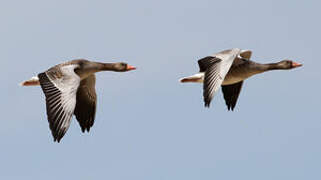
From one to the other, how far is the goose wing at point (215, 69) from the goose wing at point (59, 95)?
12.0ft

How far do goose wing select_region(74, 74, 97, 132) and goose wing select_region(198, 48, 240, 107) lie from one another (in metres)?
3.40

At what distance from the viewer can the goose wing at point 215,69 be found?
27.9m

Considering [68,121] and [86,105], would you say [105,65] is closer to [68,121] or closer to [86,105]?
[86,105]

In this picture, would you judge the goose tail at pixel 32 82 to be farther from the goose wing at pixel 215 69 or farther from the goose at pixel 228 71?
the goose wing at pixel 215 69

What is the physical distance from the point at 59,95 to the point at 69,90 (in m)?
0.34

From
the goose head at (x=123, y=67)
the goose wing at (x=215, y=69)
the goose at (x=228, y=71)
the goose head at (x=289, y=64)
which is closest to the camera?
the goose wing at (x=215, y=69)

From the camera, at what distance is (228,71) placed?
30.5 m

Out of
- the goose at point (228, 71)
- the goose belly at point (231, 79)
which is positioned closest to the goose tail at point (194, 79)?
the goose at point (228, 71)

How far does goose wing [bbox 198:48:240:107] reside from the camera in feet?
91.4

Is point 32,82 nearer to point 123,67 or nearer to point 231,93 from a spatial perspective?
point 123,67

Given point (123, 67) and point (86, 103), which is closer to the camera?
point (86, 103)

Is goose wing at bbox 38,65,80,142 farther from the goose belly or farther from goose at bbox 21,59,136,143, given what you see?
the goose belly

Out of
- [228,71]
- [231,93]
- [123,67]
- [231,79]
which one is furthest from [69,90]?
[231,93]

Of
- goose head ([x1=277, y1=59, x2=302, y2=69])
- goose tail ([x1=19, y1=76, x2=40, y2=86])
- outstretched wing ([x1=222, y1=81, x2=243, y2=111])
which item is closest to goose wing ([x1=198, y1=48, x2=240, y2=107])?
outstretched wing ([x1=222, y1=81, x2=243, y2=111])
